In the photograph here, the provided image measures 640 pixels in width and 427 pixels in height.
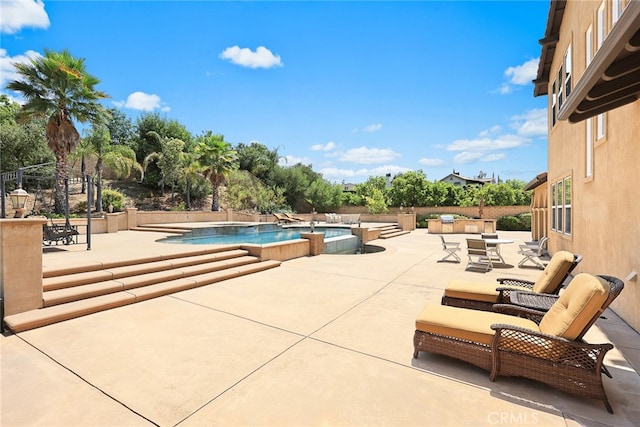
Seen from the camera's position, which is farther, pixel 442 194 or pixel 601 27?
pixel 442 194

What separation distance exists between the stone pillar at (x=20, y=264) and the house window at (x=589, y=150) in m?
10.5

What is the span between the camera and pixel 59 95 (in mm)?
14078

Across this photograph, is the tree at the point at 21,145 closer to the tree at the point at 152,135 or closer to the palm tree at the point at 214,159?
the tree at the point at 152,135

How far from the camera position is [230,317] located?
15.5 feet

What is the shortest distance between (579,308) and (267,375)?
10.0 ft

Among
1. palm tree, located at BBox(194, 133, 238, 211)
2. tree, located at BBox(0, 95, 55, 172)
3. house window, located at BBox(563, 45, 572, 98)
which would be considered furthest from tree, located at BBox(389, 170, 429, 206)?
tree, located at BBox(0, 95, 55, 172)

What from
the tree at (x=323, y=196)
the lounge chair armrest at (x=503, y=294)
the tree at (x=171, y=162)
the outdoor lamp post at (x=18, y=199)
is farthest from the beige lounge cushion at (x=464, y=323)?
the tree at (x=323, y=196)

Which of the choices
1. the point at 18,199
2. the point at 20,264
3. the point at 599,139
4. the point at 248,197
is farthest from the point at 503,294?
the point at 248,197

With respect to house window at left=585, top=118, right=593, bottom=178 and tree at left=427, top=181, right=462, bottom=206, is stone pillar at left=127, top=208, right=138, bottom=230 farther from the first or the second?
tree at left=427, top=181, right=462, bottom=206

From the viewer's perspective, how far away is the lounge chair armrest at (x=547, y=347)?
260cm

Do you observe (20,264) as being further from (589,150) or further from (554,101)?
(554,101)

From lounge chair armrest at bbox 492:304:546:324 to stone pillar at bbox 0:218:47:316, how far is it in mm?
6700

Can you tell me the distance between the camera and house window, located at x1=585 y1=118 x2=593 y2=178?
6.57m

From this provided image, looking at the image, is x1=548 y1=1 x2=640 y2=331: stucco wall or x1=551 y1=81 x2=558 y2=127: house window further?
x1=551 y1=81 x2=558 y2=127: house window
